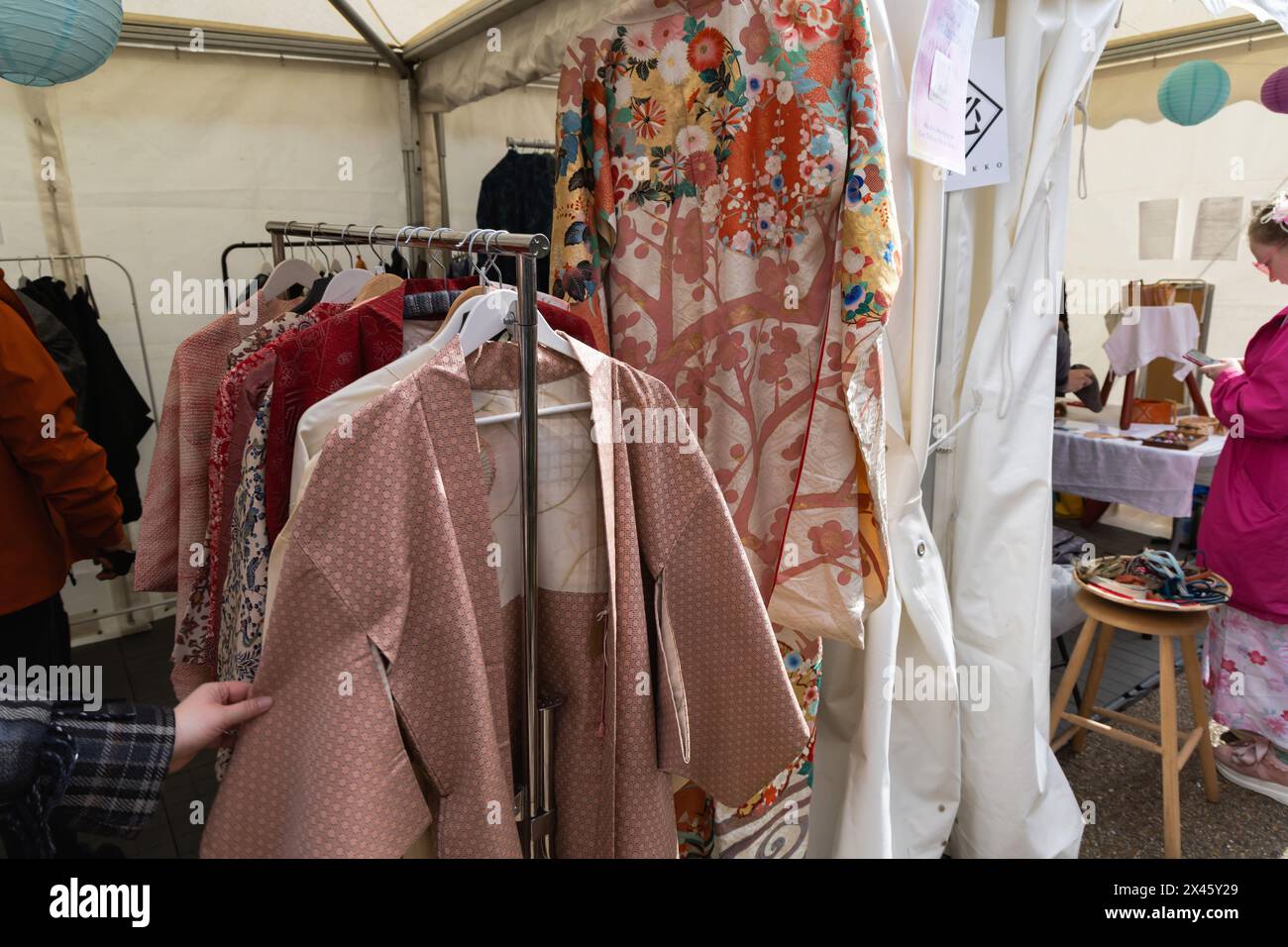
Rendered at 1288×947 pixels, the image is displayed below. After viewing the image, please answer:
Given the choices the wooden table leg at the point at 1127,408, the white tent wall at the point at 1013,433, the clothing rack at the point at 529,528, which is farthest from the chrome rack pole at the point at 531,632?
the wooden table leg at the point at 1127,408

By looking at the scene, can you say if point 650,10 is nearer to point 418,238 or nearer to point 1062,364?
point 418,238

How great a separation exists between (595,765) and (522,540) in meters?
0.34

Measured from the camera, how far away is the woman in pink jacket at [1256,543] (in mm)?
2260

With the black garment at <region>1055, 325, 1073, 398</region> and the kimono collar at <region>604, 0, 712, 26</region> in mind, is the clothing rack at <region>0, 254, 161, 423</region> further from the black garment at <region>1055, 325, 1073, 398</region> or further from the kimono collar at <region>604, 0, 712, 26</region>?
the black garment at <region>1055, 325, 1073, 398</region>

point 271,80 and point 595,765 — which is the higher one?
point 271,80

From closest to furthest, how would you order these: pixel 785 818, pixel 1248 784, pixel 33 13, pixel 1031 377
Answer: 1. pixel 785 818
2. pixel 33 13
3. pixel 1031 377
4. pixel 1248 784

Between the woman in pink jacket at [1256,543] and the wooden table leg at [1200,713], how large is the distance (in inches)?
5.7

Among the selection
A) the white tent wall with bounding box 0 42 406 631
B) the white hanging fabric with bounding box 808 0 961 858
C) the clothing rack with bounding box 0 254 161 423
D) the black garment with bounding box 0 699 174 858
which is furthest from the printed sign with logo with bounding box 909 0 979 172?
the clothing rack with bounding box 0 254 161 423

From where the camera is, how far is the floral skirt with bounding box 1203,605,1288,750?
237 centimetres

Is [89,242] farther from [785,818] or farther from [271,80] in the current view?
[785,818]

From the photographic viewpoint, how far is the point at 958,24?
1.41 meters

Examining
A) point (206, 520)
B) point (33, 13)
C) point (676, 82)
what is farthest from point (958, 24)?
point (33, 13)

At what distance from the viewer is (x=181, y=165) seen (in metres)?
3.11

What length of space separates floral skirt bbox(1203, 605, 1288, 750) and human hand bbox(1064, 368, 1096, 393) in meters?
1.69
